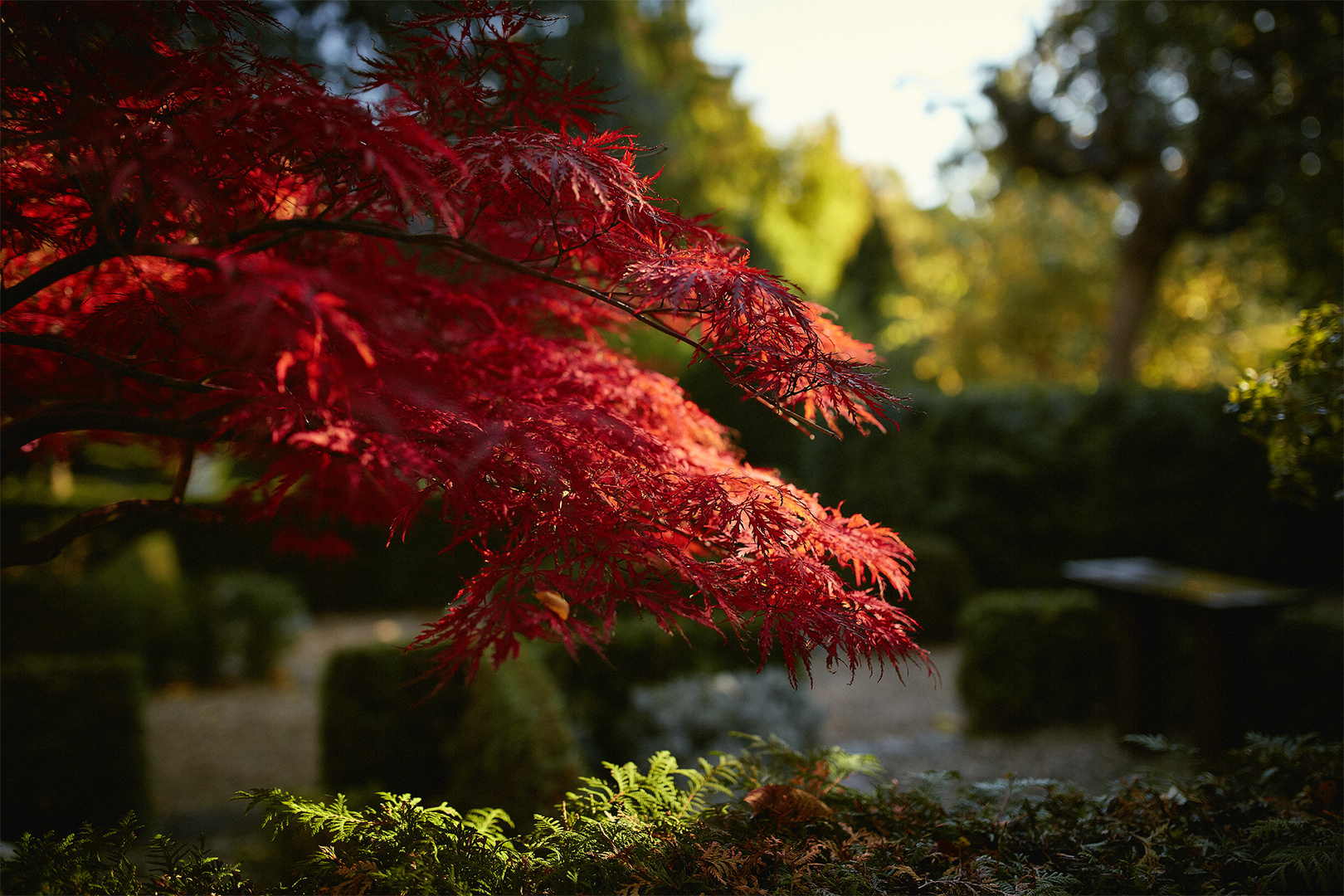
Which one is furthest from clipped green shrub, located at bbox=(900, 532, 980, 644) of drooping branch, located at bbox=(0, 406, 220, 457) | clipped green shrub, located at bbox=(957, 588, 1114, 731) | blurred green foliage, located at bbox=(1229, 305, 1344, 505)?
drooping branch, located at bbox=(0, 406, 220, 457)

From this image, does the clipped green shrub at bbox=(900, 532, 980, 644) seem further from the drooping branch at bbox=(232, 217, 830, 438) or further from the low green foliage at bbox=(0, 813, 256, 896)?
the low green foliage at bbox=(0, 813, 256, 896)

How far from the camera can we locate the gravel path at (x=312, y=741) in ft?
15.2

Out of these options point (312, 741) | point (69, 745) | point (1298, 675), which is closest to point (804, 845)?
point (1298, 675)

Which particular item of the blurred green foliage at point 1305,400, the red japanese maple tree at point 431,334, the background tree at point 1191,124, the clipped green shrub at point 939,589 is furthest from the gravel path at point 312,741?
the background tree at point 1191,124

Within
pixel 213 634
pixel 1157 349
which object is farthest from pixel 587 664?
pixel 1157 349

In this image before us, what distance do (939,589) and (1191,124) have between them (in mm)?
5888

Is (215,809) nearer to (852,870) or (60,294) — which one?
(60,294)

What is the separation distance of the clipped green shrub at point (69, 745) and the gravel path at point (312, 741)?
463 millimetres

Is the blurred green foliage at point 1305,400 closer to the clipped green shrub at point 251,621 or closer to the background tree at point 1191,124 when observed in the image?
the background tree at point 1191,124

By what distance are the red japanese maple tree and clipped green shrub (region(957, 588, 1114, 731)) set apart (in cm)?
388

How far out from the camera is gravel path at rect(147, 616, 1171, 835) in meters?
4.63

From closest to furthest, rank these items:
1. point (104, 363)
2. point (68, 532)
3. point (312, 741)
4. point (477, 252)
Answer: point (104, 363) < point (477, 252) < point (68, 532) < point (312, 741)

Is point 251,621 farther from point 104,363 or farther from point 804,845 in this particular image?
point 804,845

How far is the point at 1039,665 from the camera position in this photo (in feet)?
17.3
